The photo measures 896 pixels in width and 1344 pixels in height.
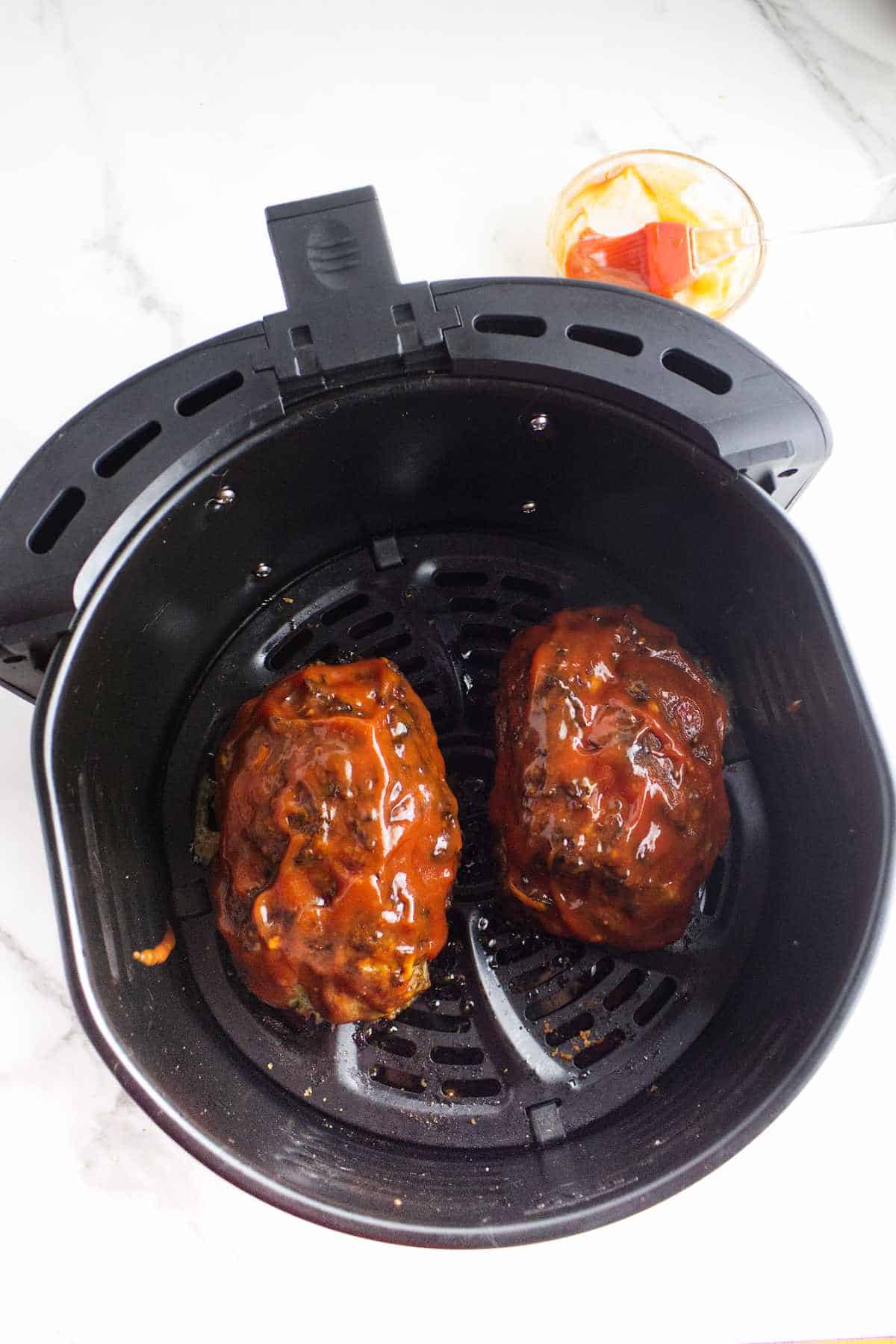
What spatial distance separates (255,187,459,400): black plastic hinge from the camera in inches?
34.0

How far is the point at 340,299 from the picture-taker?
34.1 inches

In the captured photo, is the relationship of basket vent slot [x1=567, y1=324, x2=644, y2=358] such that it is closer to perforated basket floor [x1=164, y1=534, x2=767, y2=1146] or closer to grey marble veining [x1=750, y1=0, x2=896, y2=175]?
perforated basket floor [x1=164, y1=534, x2=767, y2=1146]

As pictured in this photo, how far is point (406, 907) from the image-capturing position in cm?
95

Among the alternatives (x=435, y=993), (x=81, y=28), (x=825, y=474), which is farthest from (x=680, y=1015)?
(x=81, y=28)

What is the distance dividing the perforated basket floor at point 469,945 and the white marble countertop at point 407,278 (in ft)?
0.70

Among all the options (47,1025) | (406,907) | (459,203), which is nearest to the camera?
(406,907)

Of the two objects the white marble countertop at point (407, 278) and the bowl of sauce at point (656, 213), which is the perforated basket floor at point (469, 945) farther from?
the bowl of sauce at point (656, 213)

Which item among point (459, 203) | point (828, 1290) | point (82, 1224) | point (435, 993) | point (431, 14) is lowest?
point (828, 1290)

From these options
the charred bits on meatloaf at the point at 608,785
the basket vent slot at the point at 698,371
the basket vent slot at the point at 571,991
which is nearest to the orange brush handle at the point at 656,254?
the basket vent slot at the point at 698,371

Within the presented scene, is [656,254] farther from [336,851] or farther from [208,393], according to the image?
[336,851]

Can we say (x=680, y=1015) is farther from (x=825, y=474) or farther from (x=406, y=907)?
(x=825, y=474)

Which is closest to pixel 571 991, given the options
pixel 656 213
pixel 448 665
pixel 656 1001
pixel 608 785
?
pixel 656 1001

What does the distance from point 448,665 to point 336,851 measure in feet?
1.03

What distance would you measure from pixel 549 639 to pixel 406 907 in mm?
301
